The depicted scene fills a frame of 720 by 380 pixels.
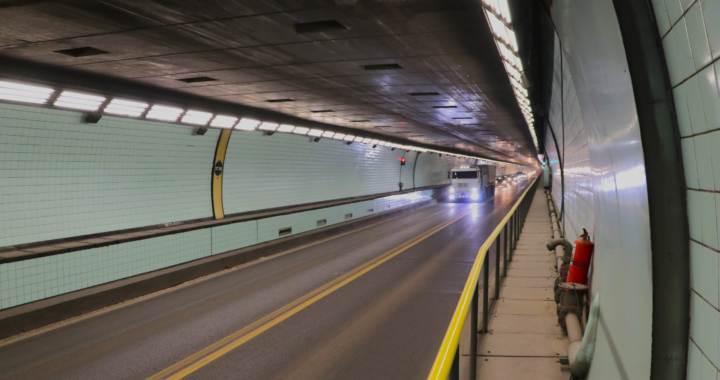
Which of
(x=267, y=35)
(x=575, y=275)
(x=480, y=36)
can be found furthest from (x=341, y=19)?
(x=575, y=275)

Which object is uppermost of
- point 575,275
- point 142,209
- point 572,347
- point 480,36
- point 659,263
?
point 480,36

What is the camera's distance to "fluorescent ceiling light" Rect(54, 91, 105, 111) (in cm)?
774

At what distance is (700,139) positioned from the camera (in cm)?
175

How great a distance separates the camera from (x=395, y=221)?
76.8 ft

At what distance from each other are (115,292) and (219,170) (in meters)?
5.22

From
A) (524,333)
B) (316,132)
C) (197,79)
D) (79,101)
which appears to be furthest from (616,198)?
(316,132)

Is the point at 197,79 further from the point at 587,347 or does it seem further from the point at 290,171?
the point at 290,171

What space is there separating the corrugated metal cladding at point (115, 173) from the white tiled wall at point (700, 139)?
29.7ft

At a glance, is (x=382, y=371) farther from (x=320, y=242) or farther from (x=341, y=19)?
(x=320, y=242)

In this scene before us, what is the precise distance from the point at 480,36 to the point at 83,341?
7121mm

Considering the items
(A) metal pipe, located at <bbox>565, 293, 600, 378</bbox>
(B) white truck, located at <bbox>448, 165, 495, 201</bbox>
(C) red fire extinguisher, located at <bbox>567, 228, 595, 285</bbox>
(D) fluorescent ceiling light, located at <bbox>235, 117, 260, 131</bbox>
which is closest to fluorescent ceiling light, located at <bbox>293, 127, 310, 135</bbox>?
(D) fluorescent ceiling light, located at <bbox>235, 117, 260, 131</bbox>

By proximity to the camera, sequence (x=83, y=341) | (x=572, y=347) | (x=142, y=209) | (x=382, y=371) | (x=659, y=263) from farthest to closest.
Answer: (x=142, y=209) → (x=83, y=341) → (x=382, y=371) → (x=572, y=347) → (x=659, y=263)

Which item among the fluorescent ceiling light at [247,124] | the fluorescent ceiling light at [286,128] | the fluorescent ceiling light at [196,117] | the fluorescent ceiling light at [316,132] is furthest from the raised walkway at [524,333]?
the fluorescent ceiling light at [316,132]

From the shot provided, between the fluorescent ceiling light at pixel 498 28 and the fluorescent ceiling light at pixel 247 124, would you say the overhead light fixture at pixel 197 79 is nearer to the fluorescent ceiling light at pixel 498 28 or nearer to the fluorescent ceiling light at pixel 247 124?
the fluorescent ceiling light at pixel 247 124
